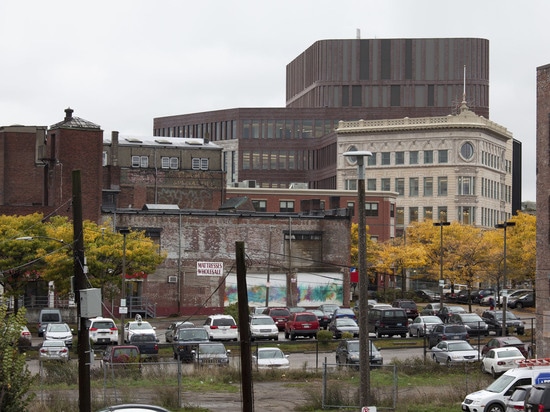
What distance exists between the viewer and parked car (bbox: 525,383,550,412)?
29.7 m

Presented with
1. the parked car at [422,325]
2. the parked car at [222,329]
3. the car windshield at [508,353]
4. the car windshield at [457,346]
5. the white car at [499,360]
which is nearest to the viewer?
the white car at [499,360]

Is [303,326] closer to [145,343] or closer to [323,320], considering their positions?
[323,320]

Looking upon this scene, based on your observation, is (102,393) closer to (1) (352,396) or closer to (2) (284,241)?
(1) (352,396)

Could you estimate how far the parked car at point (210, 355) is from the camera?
1880 inches

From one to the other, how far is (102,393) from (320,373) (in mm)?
11288

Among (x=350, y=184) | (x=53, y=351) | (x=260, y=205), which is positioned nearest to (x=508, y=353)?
(x=53, y=351)

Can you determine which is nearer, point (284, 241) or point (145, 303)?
point (145, 303)

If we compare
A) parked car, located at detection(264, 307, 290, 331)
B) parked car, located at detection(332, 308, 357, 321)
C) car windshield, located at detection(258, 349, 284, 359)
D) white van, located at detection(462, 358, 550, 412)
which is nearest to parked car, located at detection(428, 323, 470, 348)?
parked car, located at detection(332, 308, 357, 321)

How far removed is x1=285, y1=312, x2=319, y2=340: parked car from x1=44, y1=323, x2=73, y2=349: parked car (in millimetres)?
13321

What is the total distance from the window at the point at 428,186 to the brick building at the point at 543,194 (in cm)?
7712

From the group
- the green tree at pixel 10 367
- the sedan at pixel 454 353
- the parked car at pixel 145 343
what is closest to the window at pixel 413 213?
the parked car at pixel 145 343

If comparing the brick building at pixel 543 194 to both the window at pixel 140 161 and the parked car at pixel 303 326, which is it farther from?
the window at pixel 140 161

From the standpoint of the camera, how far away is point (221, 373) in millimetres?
45531

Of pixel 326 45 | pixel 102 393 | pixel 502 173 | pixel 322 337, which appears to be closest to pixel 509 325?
pixel 322 337
